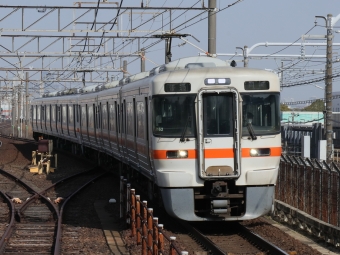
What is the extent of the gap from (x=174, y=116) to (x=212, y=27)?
4.70 metres

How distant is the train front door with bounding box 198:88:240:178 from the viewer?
36.7 feet

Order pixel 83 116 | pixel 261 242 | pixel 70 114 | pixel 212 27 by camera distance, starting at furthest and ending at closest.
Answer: pixel 70 114
pixel 83 116
pixel 212 27
pixel 261 242

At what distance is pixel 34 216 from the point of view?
46.9ft

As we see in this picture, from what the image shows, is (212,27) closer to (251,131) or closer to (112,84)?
(251,131)

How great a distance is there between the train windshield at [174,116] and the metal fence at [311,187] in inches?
84.6

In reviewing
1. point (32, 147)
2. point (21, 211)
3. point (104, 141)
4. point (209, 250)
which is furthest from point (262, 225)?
point (32, 147)

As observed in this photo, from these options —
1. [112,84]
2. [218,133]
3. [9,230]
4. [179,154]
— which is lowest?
[9,230]

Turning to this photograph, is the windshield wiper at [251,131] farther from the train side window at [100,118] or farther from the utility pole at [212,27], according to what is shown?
the train side window at [100,118]

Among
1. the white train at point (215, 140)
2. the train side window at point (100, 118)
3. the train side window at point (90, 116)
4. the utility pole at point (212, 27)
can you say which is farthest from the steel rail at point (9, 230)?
the train side window at point (90, 116)

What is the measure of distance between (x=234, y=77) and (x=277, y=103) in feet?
2.65

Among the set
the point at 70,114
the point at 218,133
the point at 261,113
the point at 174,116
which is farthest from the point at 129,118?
the point at 70,114

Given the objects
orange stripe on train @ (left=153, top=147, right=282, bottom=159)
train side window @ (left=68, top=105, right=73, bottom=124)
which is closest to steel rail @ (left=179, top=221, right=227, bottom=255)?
orange stripe on train @ (left=153, top=147, right=282, bottom=159)

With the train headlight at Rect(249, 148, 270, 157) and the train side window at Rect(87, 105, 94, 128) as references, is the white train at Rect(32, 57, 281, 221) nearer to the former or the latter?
the train headlight at Rect(249, 148, 270, 157)

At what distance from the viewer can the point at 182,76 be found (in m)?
11.4
